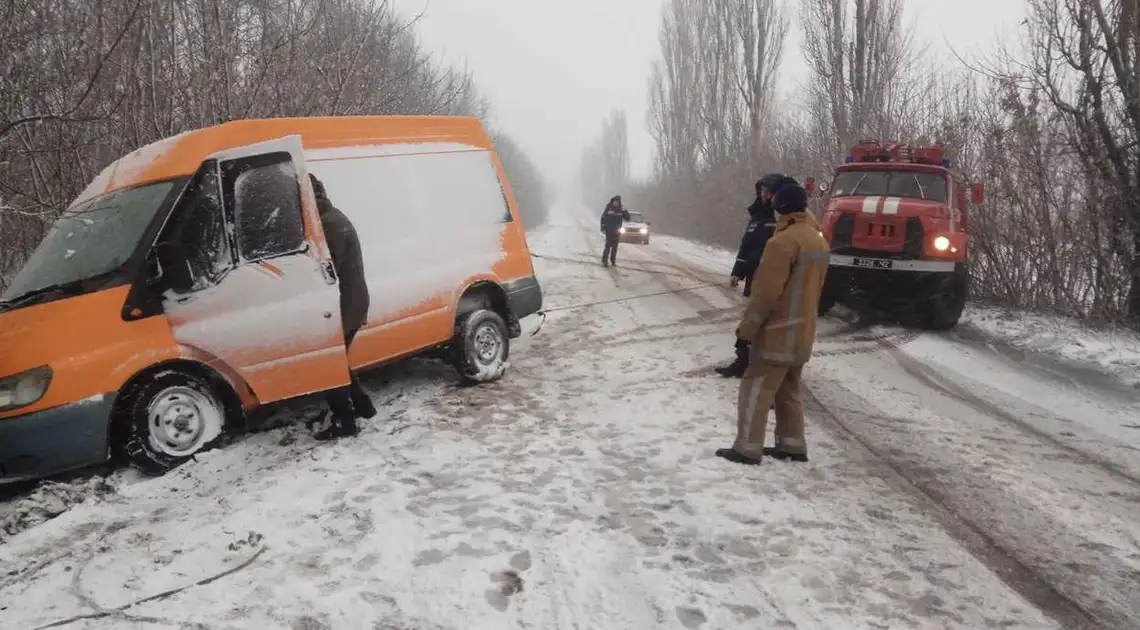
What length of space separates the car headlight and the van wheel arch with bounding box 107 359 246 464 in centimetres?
36

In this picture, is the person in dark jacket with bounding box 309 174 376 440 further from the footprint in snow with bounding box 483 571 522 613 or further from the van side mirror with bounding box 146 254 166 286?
the footprint in snow with bounding box 483 571 522 613

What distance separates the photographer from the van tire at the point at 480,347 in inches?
231

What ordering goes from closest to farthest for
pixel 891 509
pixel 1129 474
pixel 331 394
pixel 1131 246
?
pixel 891 509 → pixel 1129 474 → pixel 331 394 → pixel 1131 246

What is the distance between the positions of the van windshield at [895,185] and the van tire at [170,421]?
27.7 feet

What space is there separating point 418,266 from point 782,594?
12.4 feet

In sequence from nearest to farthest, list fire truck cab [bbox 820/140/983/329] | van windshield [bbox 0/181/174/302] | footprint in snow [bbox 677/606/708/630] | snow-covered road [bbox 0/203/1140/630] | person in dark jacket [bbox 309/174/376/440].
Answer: footprint in snow [bbox 677/606/708/630] → snow-covered road [bbox 0/203/1140/630] → van windshield [bbox 0/181/174/302] → person in dark jacket [bbox 309/174/376/440] → fire truck cab [bbox 820/140/983/329]

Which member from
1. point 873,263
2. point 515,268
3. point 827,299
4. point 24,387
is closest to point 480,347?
point 515,268

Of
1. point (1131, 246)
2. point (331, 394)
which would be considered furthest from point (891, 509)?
point (1131, 246)

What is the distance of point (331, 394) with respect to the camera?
470 centimetres

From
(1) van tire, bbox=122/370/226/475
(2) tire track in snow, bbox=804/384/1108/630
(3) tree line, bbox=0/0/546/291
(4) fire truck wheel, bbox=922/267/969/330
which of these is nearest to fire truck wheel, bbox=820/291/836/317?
(4) fire truck wheel, bbox=922/267/969/330

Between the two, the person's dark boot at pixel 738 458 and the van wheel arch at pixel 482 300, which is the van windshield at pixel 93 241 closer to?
the van wheel arch at pixel 482 300

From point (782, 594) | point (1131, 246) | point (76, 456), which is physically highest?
point (1131, 246)

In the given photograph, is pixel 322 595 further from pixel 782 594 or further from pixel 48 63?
pixel 48 63

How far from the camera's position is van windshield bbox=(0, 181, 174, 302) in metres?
4.11
